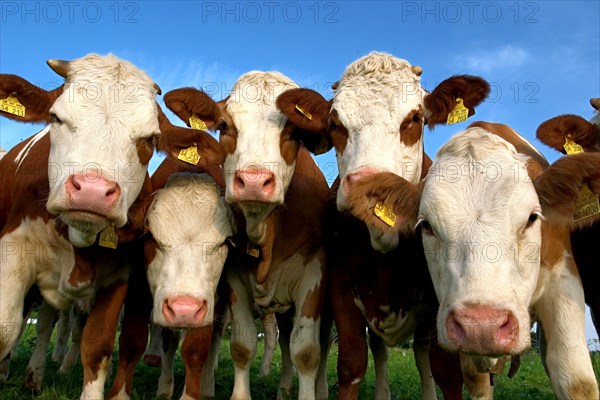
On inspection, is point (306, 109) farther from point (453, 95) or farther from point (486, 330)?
point (486, 330)

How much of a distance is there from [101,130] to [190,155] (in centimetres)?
130

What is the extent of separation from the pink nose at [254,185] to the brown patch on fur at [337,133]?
2.39 ft

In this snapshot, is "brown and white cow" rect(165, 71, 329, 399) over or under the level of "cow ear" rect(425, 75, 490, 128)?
under

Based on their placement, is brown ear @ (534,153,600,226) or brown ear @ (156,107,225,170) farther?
brown ear @ (156,107,225,170)

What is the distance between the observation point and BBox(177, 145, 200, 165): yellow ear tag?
22.2 ft

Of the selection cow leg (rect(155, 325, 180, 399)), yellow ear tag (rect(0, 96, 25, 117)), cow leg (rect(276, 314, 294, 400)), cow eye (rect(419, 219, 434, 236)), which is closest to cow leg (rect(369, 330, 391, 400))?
cow leg (rect(276, 314, 294, 400))

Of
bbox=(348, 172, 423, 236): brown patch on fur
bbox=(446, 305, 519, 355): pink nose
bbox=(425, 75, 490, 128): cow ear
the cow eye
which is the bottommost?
bbox=(446, 305, 519, 355): pink nose

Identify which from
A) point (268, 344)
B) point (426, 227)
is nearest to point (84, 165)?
point (426, 227)

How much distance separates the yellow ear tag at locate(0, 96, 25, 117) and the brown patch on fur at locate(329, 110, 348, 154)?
2.95 metres

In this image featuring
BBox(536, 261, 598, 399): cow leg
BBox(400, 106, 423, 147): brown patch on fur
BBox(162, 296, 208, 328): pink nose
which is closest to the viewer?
BBox(536, 261, 598, 399): cow leg

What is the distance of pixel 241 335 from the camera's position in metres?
6.96

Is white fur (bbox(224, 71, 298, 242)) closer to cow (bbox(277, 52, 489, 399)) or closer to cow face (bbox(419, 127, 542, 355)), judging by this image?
cow (bbox(277, 52, 489, 399))

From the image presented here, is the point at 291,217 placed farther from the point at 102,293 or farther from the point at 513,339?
the point at 513,339

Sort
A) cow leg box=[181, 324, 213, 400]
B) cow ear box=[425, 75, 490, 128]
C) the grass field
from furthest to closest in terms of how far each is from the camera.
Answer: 1. the grass field
2. cow leg box=[181, 324, 213, 400]
3. cow ear box=[425, 75, 490, 128]
